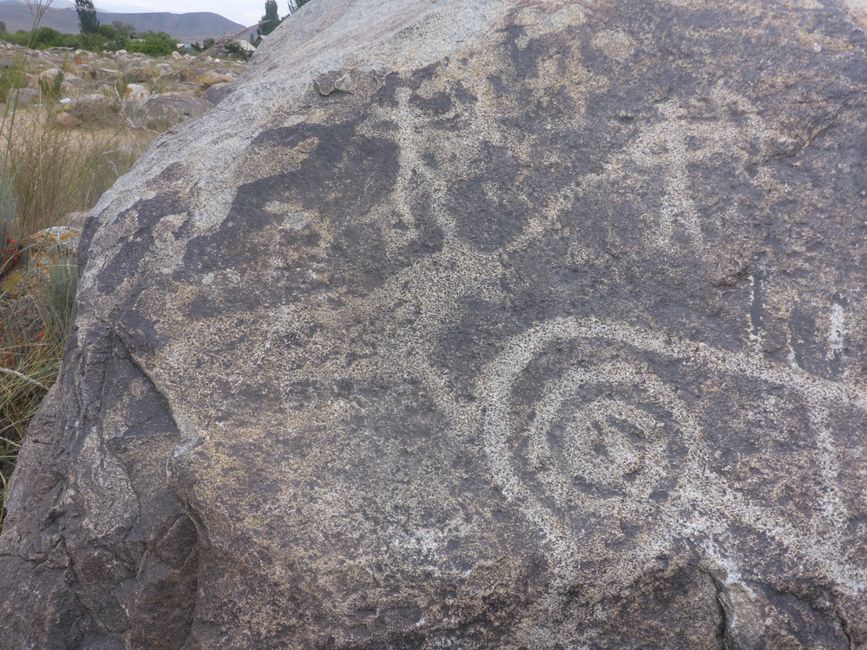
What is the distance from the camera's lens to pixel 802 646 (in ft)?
3.47

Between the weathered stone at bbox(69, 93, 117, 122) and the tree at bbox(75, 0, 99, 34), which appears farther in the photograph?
the tree at bbox(75, 0, 99, 34)

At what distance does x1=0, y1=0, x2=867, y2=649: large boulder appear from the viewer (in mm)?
1082

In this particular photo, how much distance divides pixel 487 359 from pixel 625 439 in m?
0.25

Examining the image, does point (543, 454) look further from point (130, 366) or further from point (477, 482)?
point (130, 366)

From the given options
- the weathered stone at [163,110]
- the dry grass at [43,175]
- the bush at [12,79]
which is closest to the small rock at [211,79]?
the weathered stone at [163,110]

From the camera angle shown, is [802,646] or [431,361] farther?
[431,361]

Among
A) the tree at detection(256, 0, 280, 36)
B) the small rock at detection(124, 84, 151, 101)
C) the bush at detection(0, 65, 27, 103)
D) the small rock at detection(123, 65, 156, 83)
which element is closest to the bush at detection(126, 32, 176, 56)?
A: the tree at detection(256, 0, 280, 36)

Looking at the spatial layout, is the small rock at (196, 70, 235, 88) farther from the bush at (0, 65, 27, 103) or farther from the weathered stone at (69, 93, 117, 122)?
the bush at (0, 65, 27, 103)

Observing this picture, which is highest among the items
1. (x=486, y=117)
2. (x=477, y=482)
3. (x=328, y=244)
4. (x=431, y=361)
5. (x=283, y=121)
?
(x=283, y=121)

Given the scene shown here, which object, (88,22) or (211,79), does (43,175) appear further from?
(88,22)

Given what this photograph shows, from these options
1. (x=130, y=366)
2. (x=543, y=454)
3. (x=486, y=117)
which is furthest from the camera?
(x=486, y=117)

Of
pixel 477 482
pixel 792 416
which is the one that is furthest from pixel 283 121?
pixel 792 416

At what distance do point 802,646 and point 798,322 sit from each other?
489 mm

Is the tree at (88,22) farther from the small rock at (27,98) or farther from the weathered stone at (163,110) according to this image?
the small rock at (27,98)
